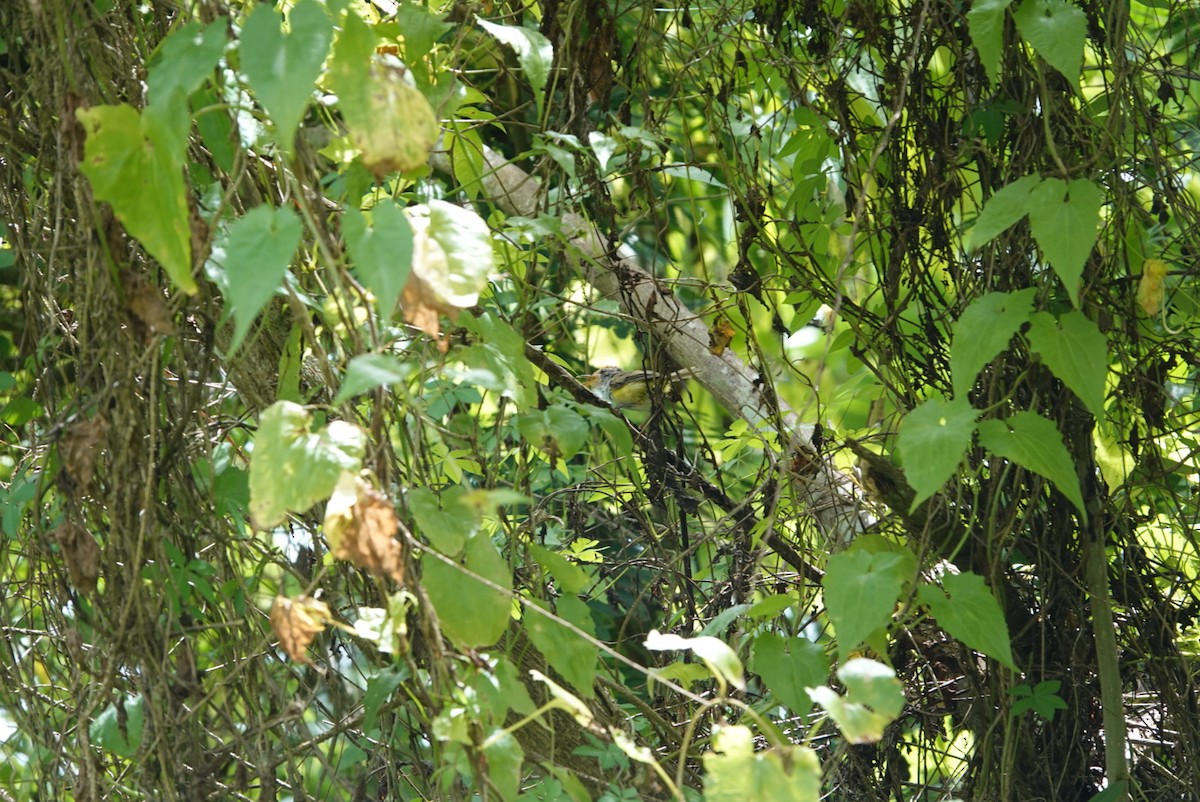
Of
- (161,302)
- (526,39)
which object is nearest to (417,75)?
(526,39)

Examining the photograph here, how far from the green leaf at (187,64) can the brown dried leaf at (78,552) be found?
17.5 inches

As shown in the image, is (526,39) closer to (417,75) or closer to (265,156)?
(417,75)

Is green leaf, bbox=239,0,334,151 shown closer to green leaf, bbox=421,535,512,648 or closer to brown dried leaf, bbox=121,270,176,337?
brown dried leaf, bbox=121,270,176,337

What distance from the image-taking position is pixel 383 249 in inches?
33.1

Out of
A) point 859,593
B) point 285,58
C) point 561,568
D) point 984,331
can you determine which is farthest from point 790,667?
point 285,58

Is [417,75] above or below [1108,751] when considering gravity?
above

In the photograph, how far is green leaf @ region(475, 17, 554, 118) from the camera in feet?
3.77

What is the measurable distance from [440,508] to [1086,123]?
0.91 meters

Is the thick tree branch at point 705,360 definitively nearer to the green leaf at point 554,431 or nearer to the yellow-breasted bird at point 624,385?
the yellow-breasted bird at point 624,385

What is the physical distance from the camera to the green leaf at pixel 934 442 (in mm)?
1122

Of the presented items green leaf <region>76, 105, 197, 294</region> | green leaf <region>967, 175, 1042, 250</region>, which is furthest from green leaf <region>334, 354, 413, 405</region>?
green leaf <region>967, 175, 1042, 250</region>

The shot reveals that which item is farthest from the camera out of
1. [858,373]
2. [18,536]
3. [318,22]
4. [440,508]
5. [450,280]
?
[858,373]

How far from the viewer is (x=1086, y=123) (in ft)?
4.49

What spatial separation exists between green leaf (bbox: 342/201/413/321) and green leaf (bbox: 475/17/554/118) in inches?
14.0
